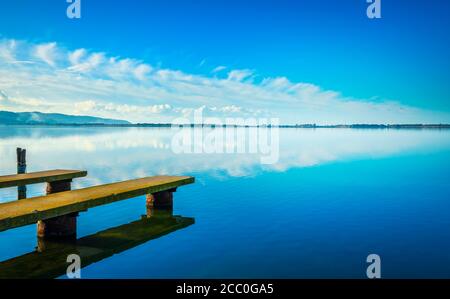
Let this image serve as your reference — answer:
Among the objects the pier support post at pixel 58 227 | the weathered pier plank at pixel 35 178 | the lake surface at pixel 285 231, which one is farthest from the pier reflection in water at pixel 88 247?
the weathered pier plank at pixel 35 178

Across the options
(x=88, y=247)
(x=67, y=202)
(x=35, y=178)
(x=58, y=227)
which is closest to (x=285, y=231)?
(x=88, y=247)

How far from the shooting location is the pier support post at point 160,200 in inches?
640

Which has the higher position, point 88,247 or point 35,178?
point 35,178

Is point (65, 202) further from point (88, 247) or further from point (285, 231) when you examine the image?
point (285, 231)

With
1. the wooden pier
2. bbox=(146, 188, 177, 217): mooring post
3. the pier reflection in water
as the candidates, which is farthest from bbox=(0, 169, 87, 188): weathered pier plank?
the pier reflection in water

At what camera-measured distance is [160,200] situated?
53.6 feet

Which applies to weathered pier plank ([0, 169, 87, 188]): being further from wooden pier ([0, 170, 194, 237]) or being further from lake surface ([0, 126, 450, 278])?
lake surface ([0, 126, 450, 278])

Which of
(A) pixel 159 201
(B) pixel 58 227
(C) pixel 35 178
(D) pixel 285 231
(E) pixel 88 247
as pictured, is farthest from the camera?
(C) pixel 35 178

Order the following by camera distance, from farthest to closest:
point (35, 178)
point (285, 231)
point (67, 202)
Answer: point (35, 178)
point (285, 231)
point (67, 202)

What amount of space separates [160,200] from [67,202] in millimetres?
5442

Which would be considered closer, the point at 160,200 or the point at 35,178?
the point at 160,200
